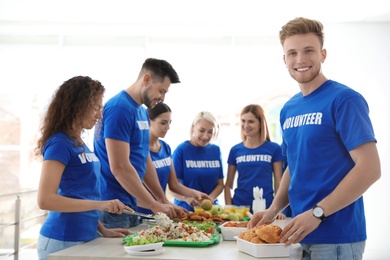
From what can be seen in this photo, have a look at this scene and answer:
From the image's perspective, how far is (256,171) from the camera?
3959 mm

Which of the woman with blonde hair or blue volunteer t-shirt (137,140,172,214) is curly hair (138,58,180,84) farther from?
the woman with blonde hair

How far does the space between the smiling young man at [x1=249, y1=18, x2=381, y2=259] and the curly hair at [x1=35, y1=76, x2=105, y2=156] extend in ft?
3.05

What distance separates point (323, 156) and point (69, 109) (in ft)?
3.76

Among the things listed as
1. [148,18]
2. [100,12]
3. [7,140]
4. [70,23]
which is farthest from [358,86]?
[7,140]

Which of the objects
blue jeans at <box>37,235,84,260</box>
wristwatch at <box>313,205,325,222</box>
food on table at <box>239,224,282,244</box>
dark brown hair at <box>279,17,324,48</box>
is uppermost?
dark brown hair at <box>279,17,324,48</box>

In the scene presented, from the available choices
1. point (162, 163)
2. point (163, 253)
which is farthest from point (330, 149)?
point (162, 163)

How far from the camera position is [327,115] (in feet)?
5.35

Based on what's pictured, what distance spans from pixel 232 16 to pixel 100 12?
1595 millimetres

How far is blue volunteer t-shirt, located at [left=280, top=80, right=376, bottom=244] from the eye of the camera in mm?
1578

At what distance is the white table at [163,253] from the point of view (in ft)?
5.99

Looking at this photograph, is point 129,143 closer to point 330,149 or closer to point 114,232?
point 114,232

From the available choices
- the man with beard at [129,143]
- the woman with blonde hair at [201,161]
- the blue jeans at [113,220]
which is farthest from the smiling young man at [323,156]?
the woman with blonde hair at [201,161]

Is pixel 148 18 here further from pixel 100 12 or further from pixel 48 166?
pixel 48 166

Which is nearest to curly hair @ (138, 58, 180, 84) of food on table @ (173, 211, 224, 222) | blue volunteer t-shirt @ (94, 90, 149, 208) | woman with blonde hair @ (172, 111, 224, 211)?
blue volunteer t-shirt @ (94, 90, 149, 208)
